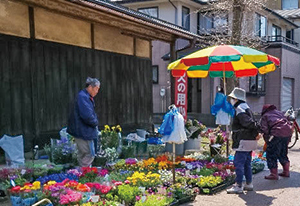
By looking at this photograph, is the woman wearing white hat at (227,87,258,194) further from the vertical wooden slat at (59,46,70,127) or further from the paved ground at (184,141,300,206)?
the vertical wooden slat at (59,46,70,127)

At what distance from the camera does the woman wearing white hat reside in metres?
5.62

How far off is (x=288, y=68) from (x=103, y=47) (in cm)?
1723

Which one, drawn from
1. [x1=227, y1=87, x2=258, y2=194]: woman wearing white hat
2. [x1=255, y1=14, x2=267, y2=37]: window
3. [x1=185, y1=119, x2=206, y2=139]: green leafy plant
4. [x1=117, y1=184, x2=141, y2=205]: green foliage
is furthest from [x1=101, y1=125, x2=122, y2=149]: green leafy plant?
[x1=255, y1=14, x2=267, y2=37]: window

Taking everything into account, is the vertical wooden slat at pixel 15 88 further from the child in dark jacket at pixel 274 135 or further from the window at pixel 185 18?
the window at pixel 185 18

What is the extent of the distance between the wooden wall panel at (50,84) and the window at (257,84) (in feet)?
39.5

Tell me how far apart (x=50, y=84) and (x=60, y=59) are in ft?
2.44

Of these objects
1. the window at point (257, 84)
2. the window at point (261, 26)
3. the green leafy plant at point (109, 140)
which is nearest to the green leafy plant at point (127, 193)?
the green leafy plant at point (109, 140)

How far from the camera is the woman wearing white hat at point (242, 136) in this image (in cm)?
562

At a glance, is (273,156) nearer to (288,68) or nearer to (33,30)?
(33,30)

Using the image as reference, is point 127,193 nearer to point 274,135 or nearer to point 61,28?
point 274,135

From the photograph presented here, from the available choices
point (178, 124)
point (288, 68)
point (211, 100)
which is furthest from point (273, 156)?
point (288, 68)

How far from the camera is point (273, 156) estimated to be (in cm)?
667

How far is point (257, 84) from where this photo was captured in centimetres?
2088

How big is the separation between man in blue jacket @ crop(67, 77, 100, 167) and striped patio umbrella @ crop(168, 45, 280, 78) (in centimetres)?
203
